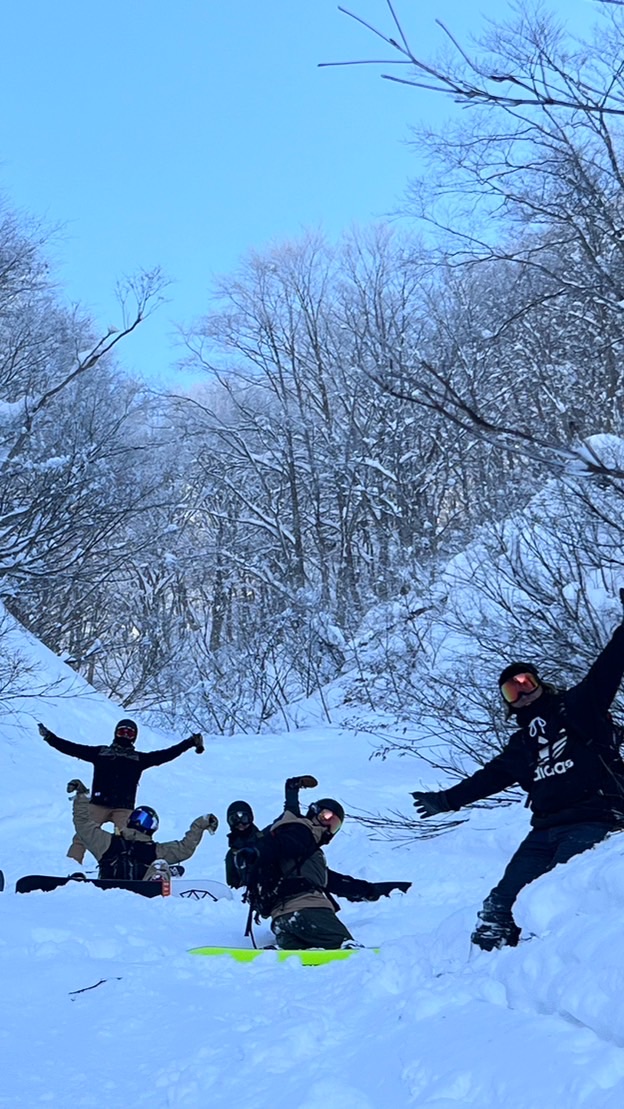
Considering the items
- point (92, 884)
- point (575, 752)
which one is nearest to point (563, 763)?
point (575, 752)

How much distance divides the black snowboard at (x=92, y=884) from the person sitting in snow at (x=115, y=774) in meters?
1.27

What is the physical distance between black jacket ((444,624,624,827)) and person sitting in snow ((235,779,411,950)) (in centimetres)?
162

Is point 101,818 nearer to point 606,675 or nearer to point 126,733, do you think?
point 126,733

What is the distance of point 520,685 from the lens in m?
4.81

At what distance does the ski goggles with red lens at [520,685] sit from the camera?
4.81 meters

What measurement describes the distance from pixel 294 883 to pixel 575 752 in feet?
6.94

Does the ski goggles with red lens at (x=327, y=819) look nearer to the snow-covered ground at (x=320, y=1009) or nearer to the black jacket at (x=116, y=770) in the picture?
the snow-covered ground at (x=320, y=1009)

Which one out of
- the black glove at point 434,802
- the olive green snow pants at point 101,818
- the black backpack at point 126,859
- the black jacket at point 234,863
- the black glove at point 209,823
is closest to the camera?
the black glove at point 434,802

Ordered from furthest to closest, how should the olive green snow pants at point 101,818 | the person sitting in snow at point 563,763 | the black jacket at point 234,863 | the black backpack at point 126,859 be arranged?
the olive green snow pants at point 101,818, the black backpack at point 126,859, the black jacket at point 234,863, the person sitting in snow at point 563,763

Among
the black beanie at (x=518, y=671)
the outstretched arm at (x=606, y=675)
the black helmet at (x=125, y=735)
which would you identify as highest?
the black helmet at (x=125, y=735)

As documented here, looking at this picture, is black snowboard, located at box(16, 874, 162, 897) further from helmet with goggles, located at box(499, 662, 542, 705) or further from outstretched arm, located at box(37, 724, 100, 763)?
helmet with goggles, located at box(499, 662, 542, 705)

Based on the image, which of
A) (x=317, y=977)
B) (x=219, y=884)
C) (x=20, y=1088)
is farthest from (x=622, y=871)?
(x=219, y=884)

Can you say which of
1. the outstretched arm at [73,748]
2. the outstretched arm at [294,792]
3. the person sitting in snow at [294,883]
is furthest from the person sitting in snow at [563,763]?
the outstretched arm at [73,748]

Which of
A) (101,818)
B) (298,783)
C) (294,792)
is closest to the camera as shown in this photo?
(294,792)
